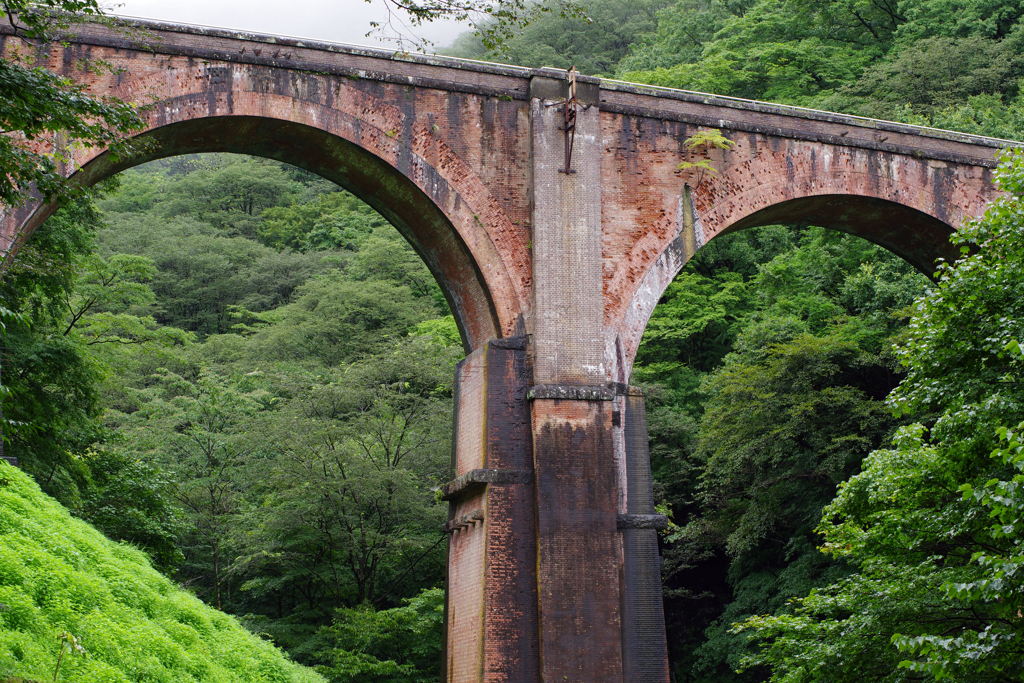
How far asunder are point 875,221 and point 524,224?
5.46 m

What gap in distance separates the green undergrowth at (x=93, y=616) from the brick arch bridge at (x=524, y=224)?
2.38m

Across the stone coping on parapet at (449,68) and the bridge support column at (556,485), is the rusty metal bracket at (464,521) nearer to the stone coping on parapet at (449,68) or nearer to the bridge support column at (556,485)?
the bridge support column at (556,485)

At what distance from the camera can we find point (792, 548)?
55.9 feet

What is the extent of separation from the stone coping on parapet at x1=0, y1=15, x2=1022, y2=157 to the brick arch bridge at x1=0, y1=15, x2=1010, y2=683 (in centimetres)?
3

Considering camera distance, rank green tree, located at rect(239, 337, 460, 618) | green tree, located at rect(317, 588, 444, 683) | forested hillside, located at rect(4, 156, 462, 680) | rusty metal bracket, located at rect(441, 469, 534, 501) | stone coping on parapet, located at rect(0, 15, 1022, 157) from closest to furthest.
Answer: stone coping on parapet, located at rect(0, 15, 1022, 157) < rusty metal bracket, located at rect(441, 469, 534, 501) < forested hillside, located at rect(4, 156, 462, 680) < green tree, located at rect(317, 588, 444, 683) < green tree, located at rect(239, 337, 460, 618)

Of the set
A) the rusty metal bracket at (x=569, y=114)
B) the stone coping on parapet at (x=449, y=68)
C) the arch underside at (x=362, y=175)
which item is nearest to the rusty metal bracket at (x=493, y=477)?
the arch underside at (x=362, y=175)

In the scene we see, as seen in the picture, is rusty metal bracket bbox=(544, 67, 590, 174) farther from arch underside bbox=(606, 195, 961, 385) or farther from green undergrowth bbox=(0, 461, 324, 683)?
green undergrowth bbox=(0, 461, 324, 683)

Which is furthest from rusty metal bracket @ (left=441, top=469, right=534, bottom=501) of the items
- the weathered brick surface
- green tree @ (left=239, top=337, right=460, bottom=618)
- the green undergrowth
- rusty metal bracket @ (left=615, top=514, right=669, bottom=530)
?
green tree @ (left=239, top=337, right=460, bottom=618)

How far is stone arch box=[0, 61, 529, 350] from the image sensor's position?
9844 millimetres

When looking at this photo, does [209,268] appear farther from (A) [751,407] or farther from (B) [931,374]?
(B) [931,374]

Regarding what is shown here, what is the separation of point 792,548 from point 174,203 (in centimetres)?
2857

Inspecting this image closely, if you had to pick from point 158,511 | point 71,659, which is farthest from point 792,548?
point 71,659

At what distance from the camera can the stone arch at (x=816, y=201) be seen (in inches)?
439

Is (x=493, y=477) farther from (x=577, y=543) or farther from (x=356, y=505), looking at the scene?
(x=356, y=505)
